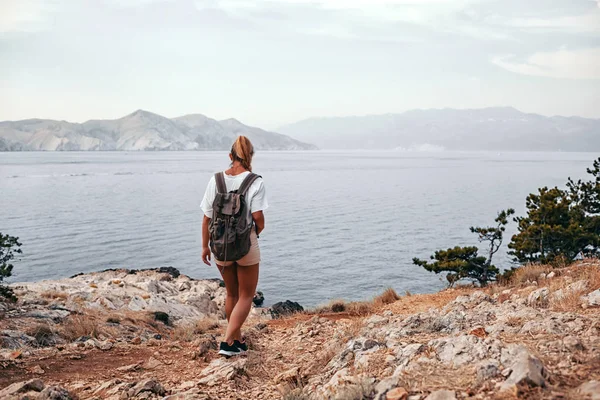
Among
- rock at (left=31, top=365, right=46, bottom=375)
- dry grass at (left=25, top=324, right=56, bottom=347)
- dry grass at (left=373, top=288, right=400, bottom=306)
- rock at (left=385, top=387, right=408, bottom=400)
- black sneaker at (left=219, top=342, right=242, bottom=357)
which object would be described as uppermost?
rock at (left=385, top=387, right=408, bottom=400)

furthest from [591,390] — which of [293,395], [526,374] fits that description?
[293,395]

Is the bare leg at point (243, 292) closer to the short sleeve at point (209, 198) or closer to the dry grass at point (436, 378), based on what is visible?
the short sleeve at point (209, 198)

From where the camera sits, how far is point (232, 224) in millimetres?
5180

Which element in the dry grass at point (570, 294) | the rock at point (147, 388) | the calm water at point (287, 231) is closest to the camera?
the rock at point (147, 388)

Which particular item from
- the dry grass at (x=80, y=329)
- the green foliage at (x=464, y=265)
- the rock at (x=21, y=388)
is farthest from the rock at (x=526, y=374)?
the green foliage at (x=464, y=265)

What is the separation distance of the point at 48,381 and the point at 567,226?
19363mm

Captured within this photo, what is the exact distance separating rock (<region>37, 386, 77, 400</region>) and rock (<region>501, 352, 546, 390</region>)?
3.62m

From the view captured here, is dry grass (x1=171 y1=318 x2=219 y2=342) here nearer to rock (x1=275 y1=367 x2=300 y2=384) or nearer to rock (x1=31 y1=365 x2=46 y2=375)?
rock (x1=31 y1=365 x2=46 y2=375)

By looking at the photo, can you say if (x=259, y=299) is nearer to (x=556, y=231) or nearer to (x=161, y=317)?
(x=161, y=317)

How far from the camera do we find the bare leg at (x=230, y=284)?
217 inches

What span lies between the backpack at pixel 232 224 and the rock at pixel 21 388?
2032 millimetres

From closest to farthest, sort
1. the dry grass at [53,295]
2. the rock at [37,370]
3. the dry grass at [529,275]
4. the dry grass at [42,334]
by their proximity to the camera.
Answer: the rock at [37,370] < the dry grass at [42,334] < the dry grass at [529,275] < the dry grass at [53,295]

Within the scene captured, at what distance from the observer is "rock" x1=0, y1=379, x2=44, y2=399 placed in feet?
14.1

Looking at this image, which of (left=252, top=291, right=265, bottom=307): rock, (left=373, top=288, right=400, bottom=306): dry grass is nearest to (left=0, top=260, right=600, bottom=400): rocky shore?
(left=373, top=288, right=400, bottom=306): dry grass
